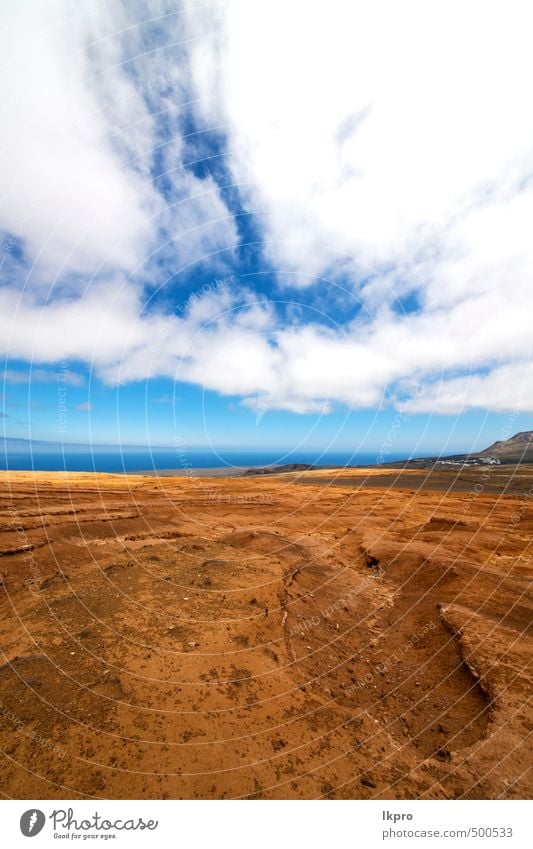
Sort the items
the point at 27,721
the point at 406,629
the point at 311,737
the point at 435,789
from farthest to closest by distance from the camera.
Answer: the point at 406,629 → the point at 311,737 → the point at 27,721 → the point at 435,789

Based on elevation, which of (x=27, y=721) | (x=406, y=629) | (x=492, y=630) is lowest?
(x=406, y=629)

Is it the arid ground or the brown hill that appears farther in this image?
A: the brown hill

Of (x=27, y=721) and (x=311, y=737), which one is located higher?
(x=27, y=721)

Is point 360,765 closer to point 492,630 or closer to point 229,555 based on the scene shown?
point 492,630

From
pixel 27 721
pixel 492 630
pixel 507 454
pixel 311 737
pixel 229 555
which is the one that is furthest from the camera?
pixel 507 454

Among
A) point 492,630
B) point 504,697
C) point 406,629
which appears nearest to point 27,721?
point 504,697

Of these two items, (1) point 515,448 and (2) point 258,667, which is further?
(1) point 515,448

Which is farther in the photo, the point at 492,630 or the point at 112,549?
the point at 112,549

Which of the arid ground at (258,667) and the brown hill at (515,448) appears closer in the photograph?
the arid ground at (258,667)
